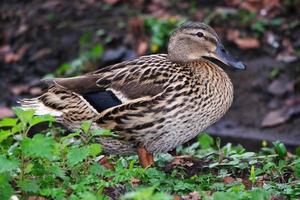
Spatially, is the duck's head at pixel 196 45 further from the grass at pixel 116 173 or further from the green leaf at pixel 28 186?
the green leaf at pixel 28 186

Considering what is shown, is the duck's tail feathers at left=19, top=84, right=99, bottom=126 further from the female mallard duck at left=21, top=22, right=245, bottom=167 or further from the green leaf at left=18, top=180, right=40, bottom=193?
the green leaf at left=18, top=180, right=40, bottom=193

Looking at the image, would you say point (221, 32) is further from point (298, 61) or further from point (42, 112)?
point (42, 112)

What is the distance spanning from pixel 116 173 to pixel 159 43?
19.4 feet

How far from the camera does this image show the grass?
225 inches

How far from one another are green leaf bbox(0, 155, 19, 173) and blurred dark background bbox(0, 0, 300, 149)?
5063 millimetres

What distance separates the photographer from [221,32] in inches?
479

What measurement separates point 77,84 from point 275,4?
5707 mm

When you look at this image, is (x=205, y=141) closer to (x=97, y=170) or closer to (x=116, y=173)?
(x=116, y=173)

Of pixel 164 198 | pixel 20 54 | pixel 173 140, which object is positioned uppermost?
pixel 164 198

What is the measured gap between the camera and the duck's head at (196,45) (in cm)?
767

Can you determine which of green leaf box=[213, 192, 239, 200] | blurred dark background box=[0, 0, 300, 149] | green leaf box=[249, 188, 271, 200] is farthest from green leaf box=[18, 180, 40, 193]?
blurred dark background box=[0, 0, 300, 149]

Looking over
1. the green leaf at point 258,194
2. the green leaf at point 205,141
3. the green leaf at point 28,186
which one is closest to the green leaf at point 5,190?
the green leaf at point 28,186

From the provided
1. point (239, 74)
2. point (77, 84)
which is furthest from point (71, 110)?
point (239, 74)

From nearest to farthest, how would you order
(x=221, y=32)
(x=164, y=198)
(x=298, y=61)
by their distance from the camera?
(x=164, y=198), (x=298, y=61), (x=221, y=32)
